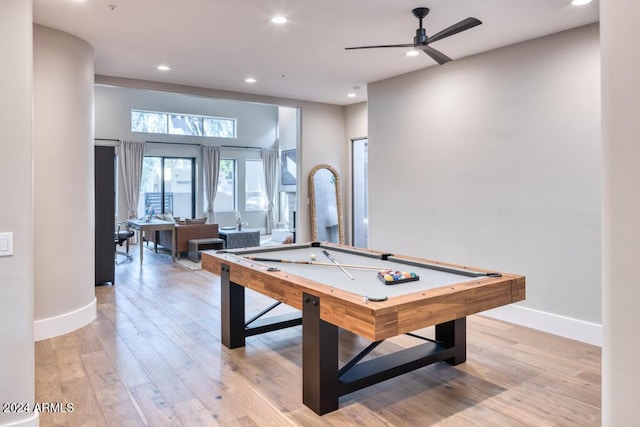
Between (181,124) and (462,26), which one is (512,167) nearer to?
(462,26)

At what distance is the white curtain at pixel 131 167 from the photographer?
10.6 meters

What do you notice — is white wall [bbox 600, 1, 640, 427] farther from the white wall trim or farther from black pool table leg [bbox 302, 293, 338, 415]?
the white wall trim

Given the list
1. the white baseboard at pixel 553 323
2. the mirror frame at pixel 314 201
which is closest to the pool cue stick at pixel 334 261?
the white baseboard at pixel 553 323

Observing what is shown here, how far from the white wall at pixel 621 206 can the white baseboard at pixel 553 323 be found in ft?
9.69

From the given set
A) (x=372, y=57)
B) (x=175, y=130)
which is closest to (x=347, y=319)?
(x=372, y=57)

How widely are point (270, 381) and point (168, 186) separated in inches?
370

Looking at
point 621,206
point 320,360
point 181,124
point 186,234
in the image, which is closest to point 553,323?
point 320,360

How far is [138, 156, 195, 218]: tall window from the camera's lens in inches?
439

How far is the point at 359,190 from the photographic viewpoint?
7.70 metres

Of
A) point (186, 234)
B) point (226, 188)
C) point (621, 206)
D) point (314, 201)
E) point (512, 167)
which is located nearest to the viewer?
point (621, 206)

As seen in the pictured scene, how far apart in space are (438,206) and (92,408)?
388cm

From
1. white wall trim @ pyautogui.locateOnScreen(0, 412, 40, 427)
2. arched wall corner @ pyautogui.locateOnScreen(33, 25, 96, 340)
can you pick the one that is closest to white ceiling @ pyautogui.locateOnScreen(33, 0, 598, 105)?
arched wall corner @ pyautogui.locateOnScreen(33, 25, 96, 340)

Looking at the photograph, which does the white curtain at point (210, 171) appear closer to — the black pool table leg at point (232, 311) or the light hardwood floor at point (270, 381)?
the light hardwood floor at point (270, 381)

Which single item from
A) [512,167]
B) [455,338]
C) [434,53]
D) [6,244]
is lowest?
[455,338]
